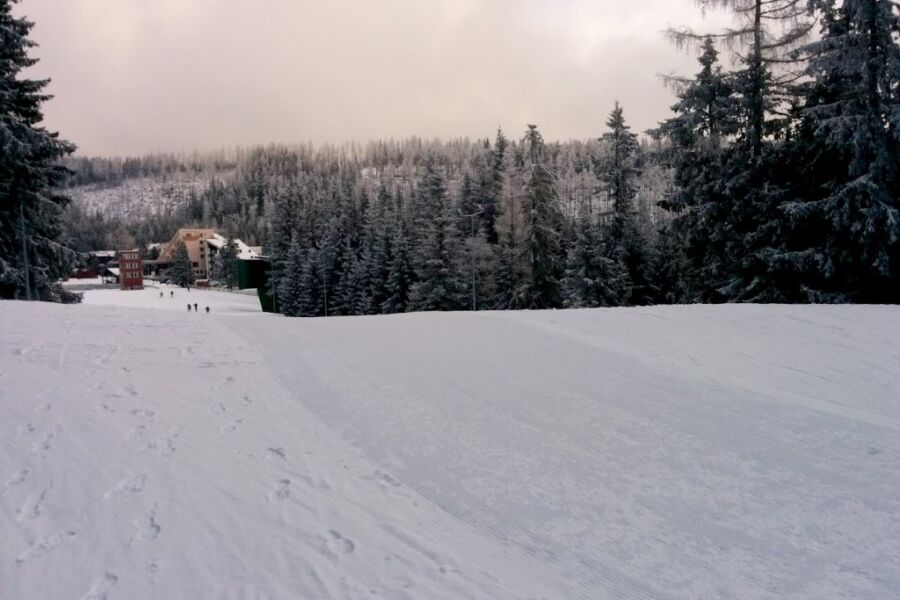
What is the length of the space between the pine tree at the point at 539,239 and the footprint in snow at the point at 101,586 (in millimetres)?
30781

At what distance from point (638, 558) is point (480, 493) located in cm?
137

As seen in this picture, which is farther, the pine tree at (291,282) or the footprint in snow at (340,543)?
the pine tree at (291,282)

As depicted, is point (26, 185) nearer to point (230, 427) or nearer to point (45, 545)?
point (230, 427)

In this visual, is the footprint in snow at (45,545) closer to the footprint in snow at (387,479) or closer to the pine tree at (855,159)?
the footprint in snow at (387,479)

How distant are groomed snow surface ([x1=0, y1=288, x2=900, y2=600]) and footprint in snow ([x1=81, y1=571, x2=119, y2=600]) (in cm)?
1

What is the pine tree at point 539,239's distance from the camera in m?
33.5

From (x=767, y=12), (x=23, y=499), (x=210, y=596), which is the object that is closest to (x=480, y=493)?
(x=210, y=596)

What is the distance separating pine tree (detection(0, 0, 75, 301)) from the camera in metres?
19.2

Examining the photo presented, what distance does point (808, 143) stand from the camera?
1648cm

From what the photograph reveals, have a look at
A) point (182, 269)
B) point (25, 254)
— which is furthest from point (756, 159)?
point (182, 269)

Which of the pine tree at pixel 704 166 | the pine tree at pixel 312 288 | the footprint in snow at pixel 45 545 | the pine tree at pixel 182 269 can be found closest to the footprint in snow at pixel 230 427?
the footprint in snow at pixel 45 545

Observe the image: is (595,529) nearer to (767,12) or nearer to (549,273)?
(767,12)

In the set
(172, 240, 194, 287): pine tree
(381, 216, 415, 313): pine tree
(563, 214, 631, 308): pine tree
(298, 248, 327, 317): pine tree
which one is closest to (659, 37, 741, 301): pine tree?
(563, 214, 631, 308): pine tree

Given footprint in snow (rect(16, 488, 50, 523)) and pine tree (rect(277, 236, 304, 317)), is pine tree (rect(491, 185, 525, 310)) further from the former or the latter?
footprint in snow (rect(16, 488, 50, 523))
